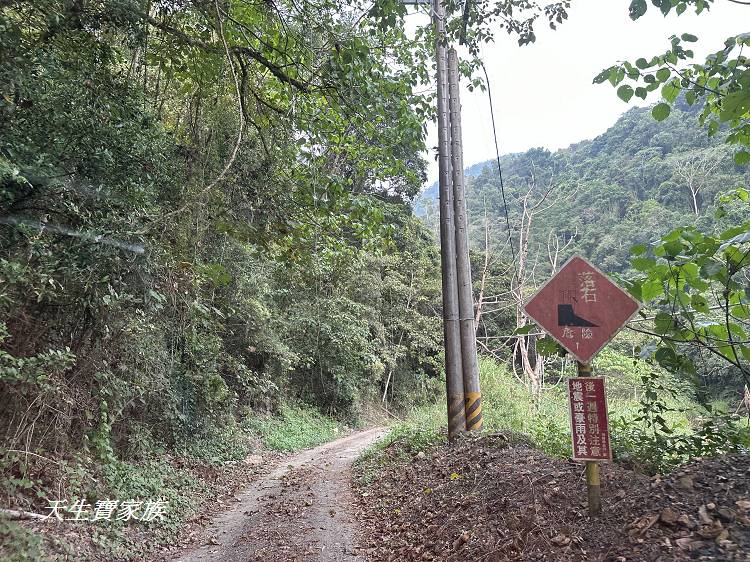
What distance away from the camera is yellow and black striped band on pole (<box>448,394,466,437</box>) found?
25.1ft

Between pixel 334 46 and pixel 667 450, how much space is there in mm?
5608

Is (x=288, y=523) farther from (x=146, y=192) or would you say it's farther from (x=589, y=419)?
(x=146, y=192)

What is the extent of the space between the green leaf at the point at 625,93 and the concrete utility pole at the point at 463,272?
14.5 ft

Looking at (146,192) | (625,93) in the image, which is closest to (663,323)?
(625,93)

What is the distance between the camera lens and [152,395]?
811 cm

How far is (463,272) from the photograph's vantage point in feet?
26.1

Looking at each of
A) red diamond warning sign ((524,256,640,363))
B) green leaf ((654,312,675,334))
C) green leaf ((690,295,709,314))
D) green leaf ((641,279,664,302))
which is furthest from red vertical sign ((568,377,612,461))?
green leaf ((690,295,709,314))

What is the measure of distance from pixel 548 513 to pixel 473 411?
3.59 meters

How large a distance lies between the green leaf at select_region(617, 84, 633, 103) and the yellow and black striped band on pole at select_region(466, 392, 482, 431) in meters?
5.14

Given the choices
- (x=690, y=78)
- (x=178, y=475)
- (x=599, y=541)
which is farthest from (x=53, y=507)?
(x=690, y=78)

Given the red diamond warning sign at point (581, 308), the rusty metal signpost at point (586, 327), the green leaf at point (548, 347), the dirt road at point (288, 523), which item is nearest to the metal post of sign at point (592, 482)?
the rusty metal signpost at point (586, 327)

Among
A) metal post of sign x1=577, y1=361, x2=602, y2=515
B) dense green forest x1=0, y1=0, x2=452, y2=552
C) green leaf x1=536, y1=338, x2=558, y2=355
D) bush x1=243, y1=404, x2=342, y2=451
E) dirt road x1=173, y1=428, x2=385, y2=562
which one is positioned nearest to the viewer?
metal post of sign x1=577, y1=361, x2=602, y2=515

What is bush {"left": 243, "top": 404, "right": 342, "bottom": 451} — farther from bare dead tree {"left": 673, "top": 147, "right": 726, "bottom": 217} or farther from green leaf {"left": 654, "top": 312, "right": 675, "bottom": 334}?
bare dead tree {"left": 673, "top": 147, "right": 726, "bottom": 217}

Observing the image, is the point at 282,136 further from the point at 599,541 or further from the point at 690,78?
the point at 599,541
